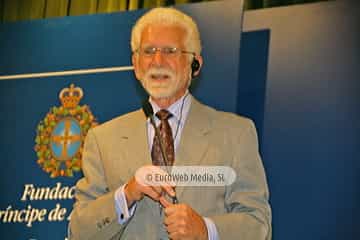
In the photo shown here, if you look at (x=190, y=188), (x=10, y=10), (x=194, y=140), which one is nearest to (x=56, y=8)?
(x=10, y=10)

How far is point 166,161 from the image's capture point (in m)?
2.42

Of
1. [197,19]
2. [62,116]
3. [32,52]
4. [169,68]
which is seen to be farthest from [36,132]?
[169,68]

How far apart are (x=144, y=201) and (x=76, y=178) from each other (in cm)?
99

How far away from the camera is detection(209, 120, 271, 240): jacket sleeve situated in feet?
7.70

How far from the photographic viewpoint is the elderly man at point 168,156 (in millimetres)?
2396

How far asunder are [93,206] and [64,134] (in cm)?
111

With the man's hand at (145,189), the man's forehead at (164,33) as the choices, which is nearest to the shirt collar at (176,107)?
the man's forehead at (164,33)

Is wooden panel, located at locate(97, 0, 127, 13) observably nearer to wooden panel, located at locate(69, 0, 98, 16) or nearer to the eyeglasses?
wooden panel, located at locate(69, 0, 98, 16)

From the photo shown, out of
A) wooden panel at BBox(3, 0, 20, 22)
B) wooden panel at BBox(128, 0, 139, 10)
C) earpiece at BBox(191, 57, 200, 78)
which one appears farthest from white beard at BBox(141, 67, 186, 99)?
Answer: wooden panel at BBox(3, 0, 20, 22)

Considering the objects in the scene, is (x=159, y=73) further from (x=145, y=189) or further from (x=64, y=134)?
(x=64, y=134)

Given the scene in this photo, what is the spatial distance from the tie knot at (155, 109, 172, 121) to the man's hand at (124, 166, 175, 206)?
30 centimetres

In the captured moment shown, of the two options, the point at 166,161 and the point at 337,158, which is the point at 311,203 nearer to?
the point at 337,158

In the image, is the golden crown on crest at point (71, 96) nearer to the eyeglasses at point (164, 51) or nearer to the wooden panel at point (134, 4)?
the wooden panel at point (134, 4)

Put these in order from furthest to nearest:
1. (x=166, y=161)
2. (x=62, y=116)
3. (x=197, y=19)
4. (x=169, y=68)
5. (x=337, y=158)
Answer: (x=62, y=116), (x=197, y=19), (x=337, y=158), (x=169, y=68), (x=166, y=161)
